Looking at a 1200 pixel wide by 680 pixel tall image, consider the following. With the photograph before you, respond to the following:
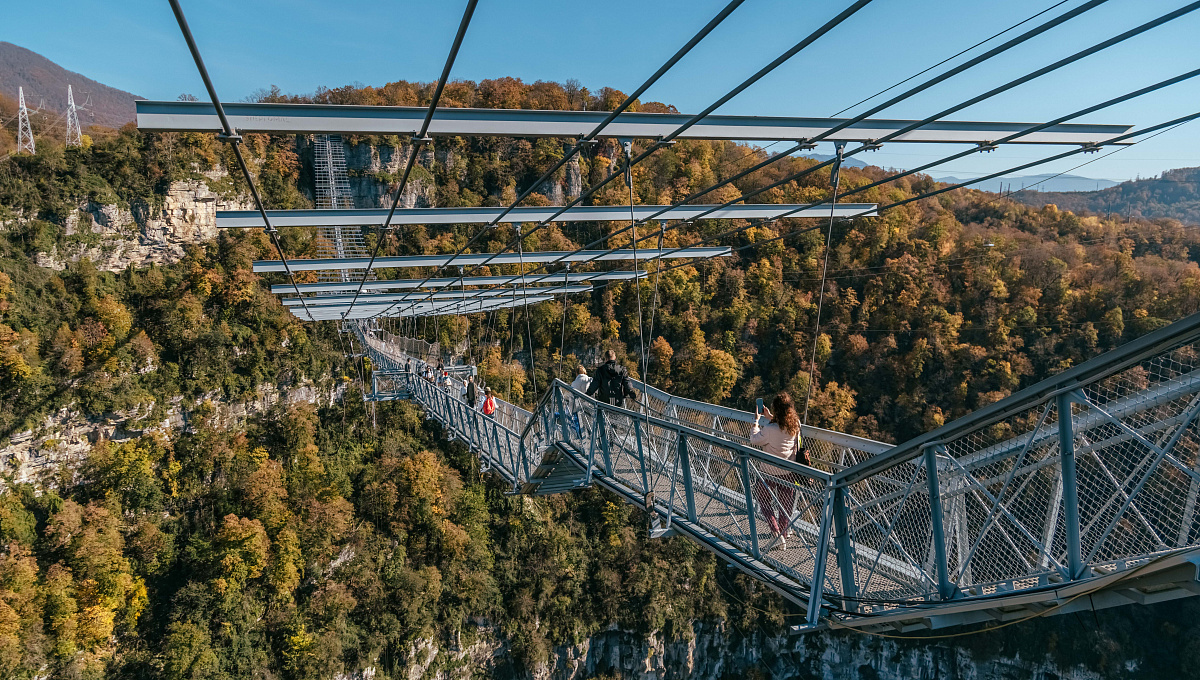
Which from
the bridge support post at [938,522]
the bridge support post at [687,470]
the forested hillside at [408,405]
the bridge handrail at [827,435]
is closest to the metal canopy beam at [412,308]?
the forested hillside at [408,405]

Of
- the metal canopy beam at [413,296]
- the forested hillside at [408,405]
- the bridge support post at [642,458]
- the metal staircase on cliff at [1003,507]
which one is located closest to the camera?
the metal staircase on cliff at [1003,507]

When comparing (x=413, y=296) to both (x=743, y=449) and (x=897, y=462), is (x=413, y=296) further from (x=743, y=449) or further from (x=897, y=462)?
(x=897, y=462)

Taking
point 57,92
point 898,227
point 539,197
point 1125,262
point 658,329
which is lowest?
point 658,329

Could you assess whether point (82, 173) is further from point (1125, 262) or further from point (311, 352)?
point (1125, 262)

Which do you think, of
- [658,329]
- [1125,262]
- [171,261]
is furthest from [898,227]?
[171,261]

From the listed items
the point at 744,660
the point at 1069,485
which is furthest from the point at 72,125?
the point at 744,660

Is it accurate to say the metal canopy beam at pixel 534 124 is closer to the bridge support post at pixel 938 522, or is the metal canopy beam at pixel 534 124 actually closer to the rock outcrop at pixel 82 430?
the bridge support post at pixel 938 522
